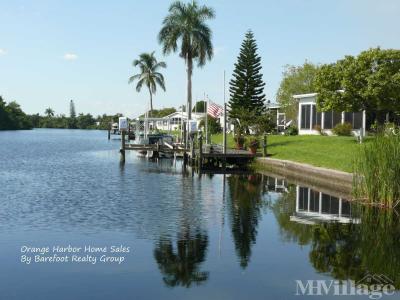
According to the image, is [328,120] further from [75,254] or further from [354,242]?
[75,254]

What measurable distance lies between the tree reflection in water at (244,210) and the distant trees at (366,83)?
10217mm

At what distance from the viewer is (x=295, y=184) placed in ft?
91.6

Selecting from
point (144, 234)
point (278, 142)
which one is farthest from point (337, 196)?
point (278, 142)

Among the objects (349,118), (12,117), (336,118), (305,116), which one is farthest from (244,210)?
(12,117)

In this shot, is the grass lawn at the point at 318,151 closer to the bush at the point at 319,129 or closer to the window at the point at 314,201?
the window at the point at 314,201

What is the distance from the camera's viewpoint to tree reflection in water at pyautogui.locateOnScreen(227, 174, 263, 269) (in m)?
14.0

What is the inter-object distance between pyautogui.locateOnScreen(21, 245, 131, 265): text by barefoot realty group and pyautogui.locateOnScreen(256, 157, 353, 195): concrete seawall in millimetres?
13424

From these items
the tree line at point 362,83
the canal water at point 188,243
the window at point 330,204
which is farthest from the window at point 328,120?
the window at point 330,204

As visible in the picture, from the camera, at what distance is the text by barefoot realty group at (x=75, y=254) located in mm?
12273

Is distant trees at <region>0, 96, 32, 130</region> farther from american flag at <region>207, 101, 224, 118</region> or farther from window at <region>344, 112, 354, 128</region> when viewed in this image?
window at <region>344, 112, 354, 128</region>

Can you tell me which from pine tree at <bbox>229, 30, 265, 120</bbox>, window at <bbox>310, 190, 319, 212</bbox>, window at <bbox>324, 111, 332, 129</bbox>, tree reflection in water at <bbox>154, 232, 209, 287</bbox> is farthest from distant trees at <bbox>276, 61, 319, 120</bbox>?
tree reflection in water at <bbox>154, 232, 209, 287</bbox>

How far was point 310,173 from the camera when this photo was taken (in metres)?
28.7

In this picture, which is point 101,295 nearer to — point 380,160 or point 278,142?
point 380,160

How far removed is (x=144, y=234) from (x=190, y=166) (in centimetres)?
2514
